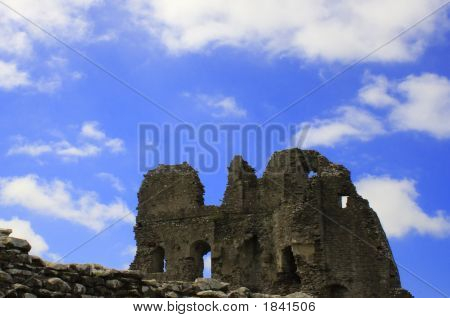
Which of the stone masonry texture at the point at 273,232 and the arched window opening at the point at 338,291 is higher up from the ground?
the stone masonry texture at the point at 273,232

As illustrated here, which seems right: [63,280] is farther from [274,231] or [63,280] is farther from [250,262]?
[250,262]

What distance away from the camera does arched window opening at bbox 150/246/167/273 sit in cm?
3741

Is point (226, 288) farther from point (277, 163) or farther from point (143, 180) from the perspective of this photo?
point (143, 180)

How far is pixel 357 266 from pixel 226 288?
19377 millimetres

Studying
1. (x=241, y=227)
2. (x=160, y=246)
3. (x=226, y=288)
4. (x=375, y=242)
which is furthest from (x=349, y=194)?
(x=226, y=288)

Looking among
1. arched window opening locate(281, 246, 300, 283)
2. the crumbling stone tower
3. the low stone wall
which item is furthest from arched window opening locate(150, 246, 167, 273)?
the low stone wall

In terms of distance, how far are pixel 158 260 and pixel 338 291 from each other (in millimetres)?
8845

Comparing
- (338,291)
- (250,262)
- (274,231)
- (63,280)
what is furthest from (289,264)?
(63,280)

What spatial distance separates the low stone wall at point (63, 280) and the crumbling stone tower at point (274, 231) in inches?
743

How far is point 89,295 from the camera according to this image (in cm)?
1270

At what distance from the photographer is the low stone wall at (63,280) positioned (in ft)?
39.6

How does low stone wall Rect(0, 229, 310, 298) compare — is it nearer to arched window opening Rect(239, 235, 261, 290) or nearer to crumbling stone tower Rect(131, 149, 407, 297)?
crumbling stone tower Rect(131, 149, 407, 297)

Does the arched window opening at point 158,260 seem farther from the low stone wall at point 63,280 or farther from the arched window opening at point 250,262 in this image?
the low stone wall at point 63,280

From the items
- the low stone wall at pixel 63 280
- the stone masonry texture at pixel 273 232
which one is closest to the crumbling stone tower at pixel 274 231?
the stone masonry texture at pixel 273 232
